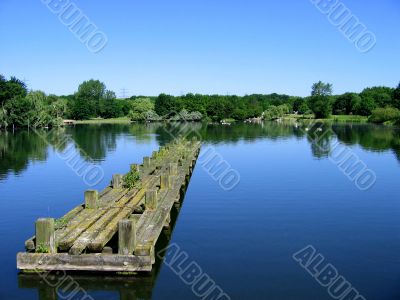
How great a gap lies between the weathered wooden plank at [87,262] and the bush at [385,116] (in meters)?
110

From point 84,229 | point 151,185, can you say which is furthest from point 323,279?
point 151,185

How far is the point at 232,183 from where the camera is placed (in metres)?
28.3

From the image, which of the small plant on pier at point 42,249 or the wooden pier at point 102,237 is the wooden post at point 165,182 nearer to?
the wooden pier at point 102,237

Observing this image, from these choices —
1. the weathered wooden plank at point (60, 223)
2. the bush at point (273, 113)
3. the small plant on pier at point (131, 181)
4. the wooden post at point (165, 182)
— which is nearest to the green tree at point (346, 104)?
the bush at point (273, 113)

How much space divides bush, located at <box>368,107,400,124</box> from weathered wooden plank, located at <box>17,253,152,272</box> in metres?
110

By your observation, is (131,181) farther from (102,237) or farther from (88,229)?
(102,237)

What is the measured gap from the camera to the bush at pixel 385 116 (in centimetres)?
11366

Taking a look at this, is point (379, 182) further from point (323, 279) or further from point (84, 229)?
point (84, 229)

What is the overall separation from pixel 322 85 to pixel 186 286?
A: 18415 cm

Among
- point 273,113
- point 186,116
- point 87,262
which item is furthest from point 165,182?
point 273,113

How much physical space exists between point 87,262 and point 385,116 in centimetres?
11810

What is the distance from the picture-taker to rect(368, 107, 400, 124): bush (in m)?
114

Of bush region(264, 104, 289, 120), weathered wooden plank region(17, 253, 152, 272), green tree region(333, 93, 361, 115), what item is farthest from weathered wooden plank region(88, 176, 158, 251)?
green tree region(333, 93, 361, 115)

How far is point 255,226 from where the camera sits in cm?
1809
